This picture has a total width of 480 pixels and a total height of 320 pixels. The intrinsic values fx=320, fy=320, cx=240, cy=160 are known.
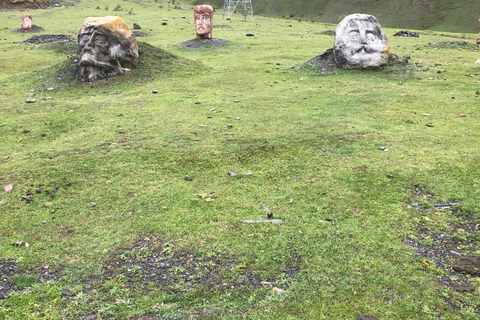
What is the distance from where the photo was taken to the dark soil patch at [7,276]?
3.01m

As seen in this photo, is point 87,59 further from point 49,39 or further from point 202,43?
point 49,39

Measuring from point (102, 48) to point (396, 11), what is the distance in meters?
62.6

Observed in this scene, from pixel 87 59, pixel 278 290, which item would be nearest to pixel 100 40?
pixel 87 59

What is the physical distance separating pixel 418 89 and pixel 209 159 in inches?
274

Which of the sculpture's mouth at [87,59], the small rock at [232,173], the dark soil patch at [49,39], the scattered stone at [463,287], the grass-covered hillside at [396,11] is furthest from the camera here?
the grass-covered hillside at [396,11]

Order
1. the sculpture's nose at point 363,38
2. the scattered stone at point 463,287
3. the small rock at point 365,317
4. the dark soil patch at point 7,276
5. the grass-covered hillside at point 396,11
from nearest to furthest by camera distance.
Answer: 1. the small rock at point 365,317
2. the scattered stone at point 463,287
3. the dark soil patch at point 7,276
4. the sculpture's nose at point 363,38
5. the grass-covered hillside at point 396,11

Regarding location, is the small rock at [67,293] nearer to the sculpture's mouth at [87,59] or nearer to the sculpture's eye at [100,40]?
the sculpture's mouth at [87,59]

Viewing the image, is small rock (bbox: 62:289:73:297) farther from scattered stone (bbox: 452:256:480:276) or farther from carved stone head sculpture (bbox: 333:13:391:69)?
carved stone head sculpture (bbox: 333:13:391:69)

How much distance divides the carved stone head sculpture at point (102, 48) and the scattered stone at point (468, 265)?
10.3 metres

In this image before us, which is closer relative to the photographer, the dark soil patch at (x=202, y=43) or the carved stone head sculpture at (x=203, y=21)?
the dark soil patch at (x=202, y=43)

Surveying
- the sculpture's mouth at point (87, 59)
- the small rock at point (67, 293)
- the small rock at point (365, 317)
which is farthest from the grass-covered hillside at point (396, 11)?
the small rock at point (67, 293)

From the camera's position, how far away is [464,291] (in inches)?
114

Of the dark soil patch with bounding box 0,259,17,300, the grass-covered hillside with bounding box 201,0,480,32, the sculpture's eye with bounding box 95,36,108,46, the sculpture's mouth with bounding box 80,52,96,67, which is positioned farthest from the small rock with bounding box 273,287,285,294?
the grass-covered hillside with bounding box 201,0,480,32

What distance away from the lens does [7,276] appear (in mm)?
3195
